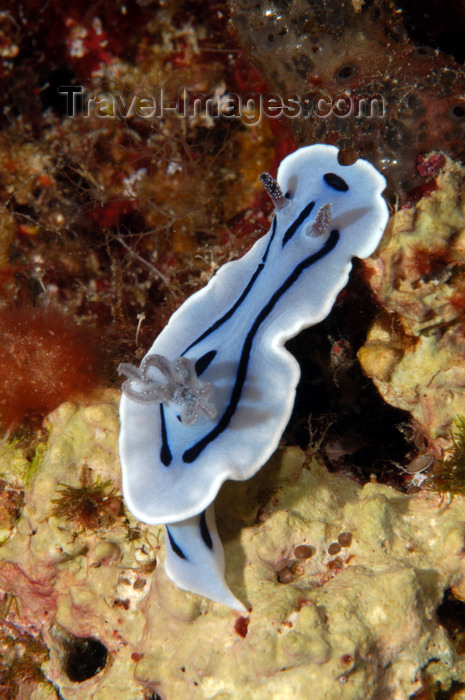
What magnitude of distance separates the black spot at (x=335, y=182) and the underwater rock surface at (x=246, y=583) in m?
1.83

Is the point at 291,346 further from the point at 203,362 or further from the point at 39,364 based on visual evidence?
the point at 39,364

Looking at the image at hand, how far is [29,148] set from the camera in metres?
4.41

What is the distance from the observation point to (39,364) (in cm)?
357

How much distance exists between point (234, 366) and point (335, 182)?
1.46 metres

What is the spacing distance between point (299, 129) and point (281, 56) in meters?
0.54

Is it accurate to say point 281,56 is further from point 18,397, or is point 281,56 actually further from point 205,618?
point 205,618

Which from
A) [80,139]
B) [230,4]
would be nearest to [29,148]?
[80,139]

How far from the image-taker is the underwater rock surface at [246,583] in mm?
2457

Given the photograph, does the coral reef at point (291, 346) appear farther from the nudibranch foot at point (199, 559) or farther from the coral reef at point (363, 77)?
the nudibranch foot at point (199, 559)

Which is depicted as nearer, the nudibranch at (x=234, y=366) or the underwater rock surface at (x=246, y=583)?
the underwater rock surface at (x=246, y=583)

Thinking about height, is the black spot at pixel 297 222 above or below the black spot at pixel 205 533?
above

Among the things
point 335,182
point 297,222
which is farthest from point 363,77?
point 297,222

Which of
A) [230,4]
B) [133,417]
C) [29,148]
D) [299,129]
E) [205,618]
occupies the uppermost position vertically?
[230,4]

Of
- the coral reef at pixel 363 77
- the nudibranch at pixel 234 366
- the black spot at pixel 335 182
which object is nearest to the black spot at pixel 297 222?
the nudibranch at pixel 234 366
